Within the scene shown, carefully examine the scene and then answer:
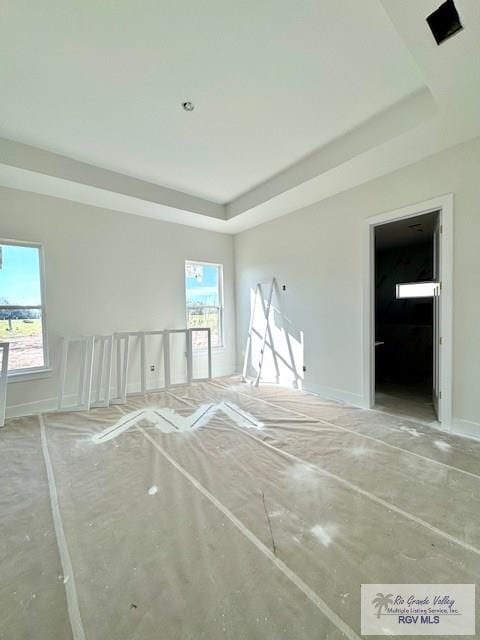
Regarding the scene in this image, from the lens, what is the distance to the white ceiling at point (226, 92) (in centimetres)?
170

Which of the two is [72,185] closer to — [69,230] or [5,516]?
[69,230]

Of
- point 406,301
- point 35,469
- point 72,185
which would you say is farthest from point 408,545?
point 406,301

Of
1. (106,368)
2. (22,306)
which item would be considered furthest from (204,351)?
(22,306)

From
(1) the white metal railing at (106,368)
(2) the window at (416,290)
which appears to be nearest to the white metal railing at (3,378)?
(1) the white metal railing at (106,368)

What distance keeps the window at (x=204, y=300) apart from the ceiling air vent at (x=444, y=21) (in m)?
3.98

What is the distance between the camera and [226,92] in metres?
2.29

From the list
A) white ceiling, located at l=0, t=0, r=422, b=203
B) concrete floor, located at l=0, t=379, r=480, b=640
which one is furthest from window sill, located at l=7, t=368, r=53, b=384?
white ceiling, located at l=0, t=0, r=422, b=203

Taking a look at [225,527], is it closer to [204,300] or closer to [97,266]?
[97,266]

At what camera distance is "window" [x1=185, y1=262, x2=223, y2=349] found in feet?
16.6

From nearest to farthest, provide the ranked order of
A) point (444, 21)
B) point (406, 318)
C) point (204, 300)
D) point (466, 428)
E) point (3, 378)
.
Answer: point (444, 21) → point (466, 428) → point (3, 378) → point (204, 300) → point (406, 318)

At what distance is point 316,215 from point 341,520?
11.8 feet

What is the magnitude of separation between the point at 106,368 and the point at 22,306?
1268 mm

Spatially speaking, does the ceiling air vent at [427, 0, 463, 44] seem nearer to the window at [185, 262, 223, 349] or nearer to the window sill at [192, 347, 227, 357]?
the window at [185, 262, 223, 349]

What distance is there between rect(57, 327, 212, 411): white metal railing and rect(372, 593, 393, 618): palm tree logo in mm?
3426
